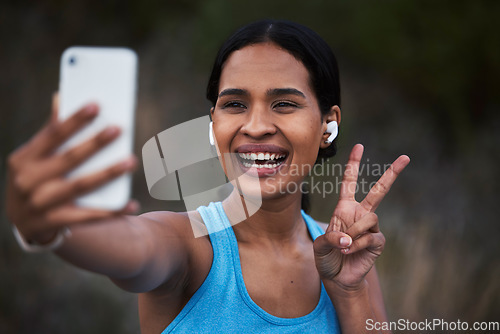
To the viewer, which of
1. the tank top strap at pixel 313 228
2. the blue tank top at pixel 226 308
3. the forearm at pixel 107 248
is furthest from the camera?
the tank top strap at pixel 313 228

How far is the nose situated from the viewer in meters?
1.45

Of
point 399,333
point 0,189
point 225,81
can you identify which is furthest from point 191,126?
point 0,189

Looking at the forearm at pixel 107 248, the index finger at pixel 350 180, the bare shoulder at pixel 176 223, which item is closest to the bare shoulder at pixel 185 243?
the bare shoulder at pixel 176 223

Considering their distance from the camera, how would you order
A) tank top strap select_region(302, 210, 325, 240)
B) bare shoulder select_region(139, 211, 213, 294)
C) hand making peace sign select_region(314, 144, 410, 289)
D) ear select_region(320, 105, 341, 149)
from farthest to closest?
tank top strap select_region(302, 210, 325, 240) < ear select_region(320, 105, 341, 149) < hand making peace sign select_region(314, 144, 410, 289) < bare shoulder select_region(139, 211, 213, 294)

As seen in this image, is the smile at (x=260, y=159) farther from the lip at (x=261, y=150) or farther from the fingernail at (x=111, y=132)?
the fingernail at (x=111, y=132)

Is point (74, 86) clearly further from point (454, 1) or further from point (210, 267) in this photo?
point (454, 1)

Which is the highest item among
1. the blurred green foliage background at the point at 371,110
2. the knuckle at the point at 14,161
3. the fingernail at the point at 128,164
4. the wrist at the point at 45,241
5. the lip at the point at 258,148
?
the knuckle at the point at 14,161

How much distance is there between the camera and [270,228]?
1.63m

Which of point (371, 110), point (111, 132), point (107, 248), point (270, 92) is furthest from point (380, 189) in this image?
point (371, 110)

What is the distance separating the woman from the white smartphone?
1.11ft

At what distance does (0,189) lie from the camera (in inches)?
164

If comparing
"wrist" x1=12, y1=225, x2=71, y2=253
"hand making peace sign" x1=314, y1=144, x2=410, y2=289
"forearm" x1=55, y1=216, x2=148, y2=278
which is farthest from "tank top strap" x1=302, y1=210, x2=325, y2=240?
"wrist" x1=12, y1=225, x2=71, y2=253

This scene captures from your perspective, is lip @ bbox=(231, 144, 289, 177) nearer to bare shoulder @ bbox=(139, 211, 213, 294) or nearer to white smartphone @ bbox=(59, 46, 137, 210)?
bare shoulder @ bbox=(139, 211, 213, 294)

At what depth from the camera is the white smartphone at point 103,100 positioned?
30.0 inches
